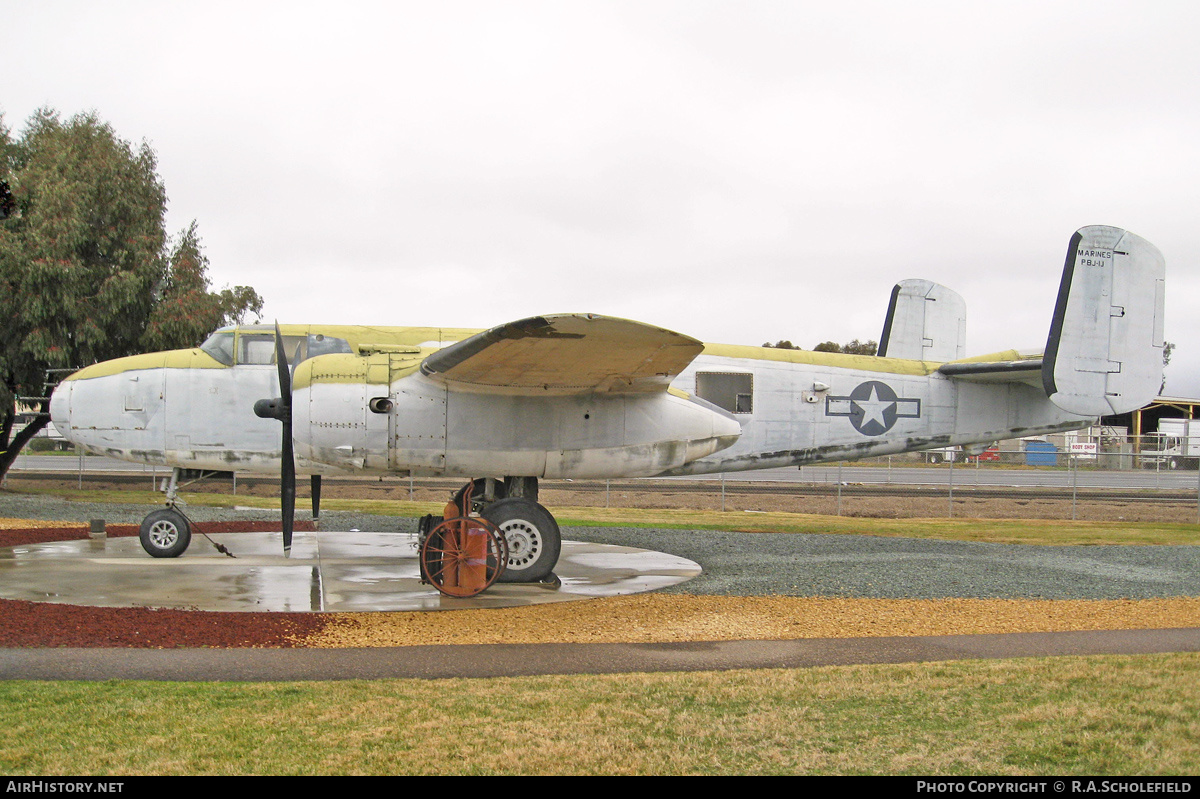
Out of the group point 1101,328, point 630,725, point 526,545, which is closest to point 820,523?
point 1101,328

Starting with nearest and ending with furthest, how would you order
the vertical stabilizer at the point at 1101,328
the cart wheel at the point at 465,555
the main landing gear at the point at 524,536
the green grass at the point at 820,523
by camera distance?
the cart wheel at the point at 465,555
the main landing gear at the point at 524,536
the vertical stabilizer at the point at 1101,328
the green grass at the point at 820,523

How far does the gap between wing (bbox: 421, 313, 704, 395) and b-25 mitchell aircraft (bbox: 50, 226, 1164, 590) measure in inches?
1.3

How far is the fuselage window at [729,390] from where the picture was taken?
13195mm

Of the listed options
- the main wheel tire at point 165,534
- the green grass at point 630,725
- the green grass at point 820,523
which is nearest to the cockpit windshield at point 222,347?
the main wheel tire at point 165,534

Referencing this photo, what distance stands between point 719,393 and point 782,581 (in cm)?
293

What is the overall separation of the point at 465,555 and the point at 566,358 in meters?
2.68

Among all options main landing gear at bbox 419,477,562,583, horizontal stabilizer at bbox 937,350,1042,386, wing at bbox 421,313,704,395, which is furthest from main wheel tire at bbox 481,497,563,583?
horizontal stabilizer at bbox 937,350,1042,386

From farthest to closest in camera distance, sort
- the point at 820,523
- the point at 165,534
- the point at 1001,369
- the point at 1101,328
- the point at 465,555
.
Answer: the point at 820,523
the point at 1001,369
the point at 165,534
the point at 1101,328
the point at 465,555

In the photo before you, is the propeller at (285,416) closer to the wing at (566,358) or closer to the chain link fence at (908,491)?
the wing at (566,358)

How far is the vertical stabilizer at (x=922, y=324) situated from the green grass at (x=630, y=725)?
10024mm

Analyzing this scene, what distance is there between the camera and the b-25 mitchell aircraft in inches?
422

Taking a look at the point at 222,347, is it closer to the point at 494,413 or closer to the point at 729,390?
the point at 494,413

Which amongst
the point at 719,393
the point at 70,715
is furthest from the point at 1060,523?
the point at 70,715

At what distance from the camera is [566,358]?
9891 mm
